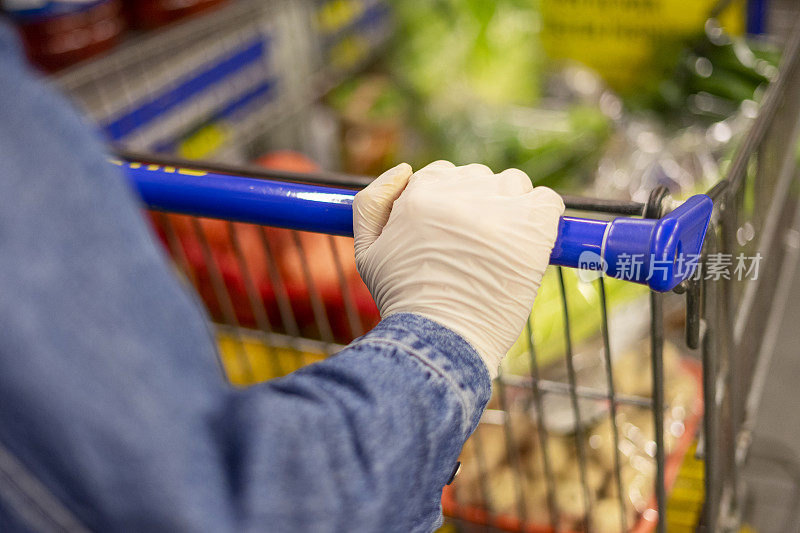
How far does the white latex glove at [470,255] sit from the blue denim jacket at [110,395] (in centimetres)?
22

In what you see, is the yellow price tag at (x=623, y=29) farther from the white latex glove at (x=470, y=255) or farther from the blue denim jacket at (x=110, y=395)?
the blue denim jacket at (x=110, y=395)

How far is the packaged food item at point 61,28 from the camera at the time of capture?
190 centimetres

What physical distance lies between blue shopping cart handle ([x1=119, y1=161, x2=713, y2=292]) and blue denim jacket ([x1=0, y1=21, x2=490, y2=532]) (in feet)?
1.24

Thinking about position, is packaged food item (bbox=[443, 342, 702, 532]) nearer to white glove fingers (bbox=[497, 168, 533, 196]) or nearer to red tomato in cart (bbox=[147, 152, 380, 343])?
red tomato in cart (bbox=[147, 152, 380, 343])

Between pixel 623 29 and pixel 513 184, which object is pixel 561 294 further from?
pixel 623 29

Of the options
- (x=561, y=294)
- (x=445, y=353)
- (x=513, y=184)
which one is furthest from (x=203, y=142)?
(x=445, y=353)

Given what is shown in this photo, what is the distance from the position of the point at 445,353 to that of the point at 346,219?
311 millimetres

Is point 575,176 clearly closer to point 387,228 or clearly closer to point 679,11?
point 679,11

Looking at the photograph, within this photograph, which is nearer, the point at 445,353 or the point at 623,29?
the point at 445,353

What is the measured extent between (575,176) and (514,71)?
0.62m

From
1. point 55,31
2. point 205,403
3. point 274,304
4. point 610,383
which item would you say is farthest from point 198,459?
point 55,31

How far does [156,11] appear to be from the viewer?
2221 mm

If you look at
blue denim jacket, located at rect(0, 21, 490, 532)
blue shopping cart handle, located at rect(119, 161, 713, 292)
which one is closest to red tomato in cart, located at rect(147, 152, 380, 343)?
blue shopping cart handle, located at rect(119, 161, 713, 292)

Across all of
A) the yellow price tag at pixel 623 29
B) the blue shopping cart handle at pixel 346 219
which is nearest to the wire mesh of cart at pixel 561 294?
the blue shopping cart handle at pixel 346 219
